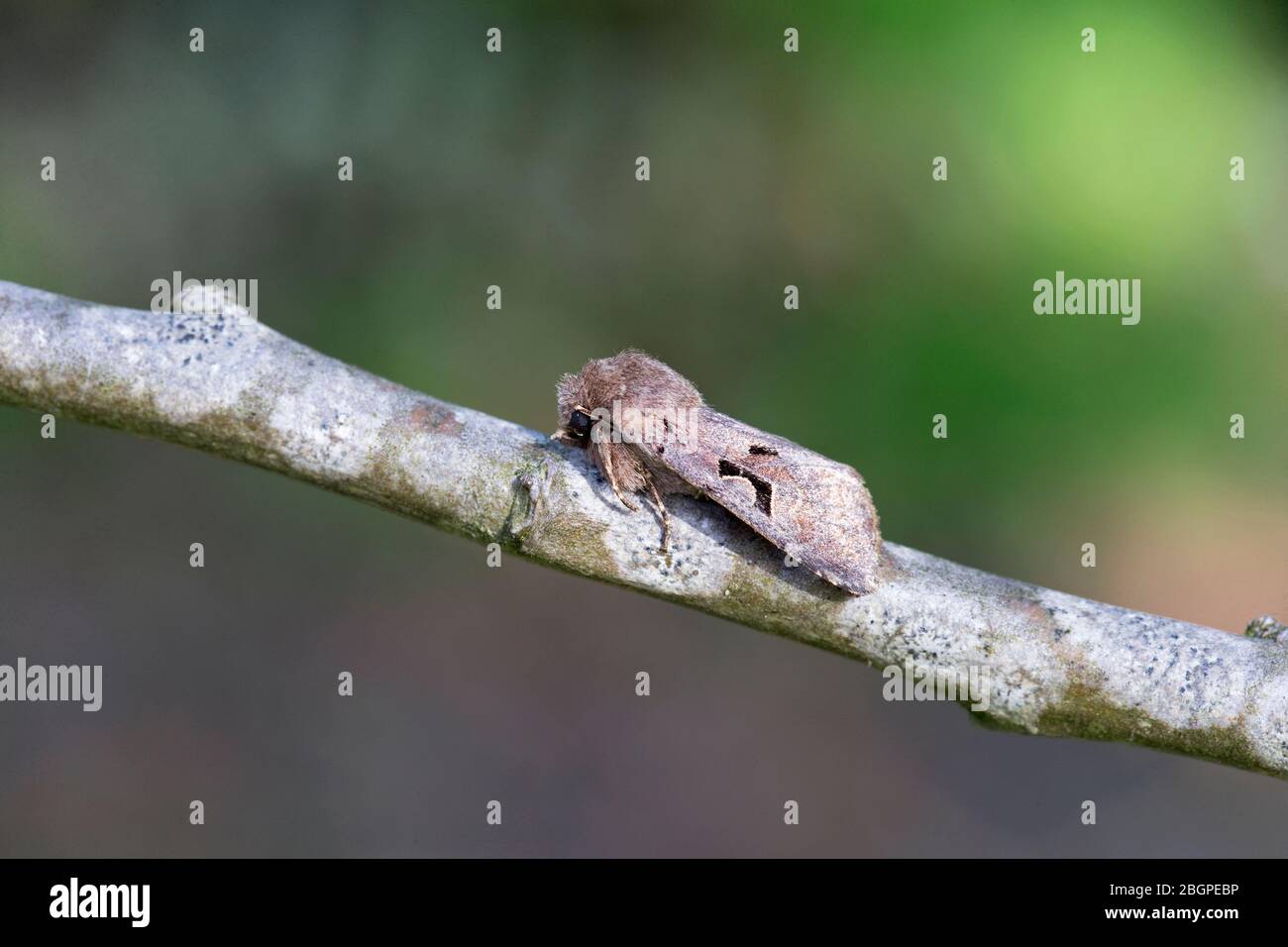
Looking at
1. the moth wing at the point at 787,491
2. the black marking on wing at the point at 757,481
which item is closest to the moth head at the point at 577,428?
the moth wing at the point at 787,491

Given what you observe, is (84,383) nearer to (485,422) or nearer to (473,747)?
(485,422)

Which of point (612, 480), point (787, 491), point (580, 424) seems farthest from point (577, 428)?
point (787, 491)

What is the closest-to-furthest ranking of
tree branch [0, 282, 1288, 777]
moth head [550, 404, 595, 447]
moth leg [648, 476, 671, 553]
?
tree branch [0, 282, 1288, 777] < moth leg [648, 476, 671, 553] < moth head [550, 404, 595, 447]

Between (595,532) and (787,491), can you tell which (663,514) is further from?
(787,491)

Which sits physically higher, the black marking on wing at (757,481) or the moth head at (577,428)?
the moth head at (577,428)

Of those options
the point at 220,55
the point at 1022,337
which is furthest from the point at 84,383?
the point at 1022,337

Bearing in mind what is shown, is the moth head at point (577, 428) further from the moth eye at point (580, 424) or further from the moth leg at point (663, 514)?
the moth leg at point (663, 514)

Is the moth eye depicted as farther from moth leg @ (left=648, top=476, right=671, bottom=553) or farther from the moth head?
moth leg @ (left=648, top=476, right=671, bottom=553)

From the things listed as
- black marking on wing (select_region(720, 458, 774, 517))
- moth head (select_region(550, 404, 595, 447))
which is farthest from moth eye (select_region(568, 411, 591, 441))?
black marking on wing (select_region(720, 458, 774, 517))
